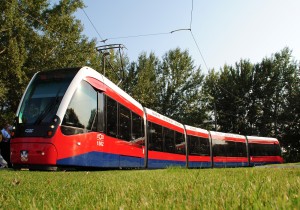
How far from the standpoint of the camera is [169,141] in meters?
17.9

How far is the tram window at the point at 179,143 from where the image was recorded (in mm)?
19100

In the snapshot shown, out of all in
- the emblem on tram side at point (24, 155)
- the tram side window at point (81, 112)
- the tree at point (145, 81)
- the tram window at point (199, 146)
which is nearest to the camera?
the emblem on tram side at point (24, 155)

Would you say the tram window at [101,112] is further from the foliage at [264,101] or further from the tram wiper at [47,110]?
the foliage at [264,101]

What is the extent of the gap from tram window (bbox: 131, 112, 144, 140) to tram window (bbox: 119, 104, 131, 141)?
0.50m

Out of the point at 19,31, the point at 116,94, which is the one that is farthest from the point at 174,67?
the point at 116,94

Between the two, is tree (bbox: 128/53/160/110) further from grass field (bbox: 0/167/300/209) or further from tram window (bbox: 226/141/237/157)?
grass field (bbox: 0/167/300/209)

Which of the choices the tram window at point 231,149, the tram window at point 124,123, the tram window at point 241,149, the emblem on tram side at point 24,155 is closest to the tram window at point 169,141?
the tram window at point 124,123

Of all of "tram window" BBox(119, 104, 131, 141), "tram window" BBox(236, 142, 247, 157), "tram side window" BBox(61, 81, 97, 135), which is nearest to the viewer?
"tram side window" BBox(61, 81, 97, 135)

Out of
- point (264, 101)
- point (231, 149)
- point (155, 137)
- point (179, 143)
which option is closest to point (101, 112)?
point (155, 137)

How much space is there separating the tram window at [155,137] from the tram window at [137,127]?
110 cm

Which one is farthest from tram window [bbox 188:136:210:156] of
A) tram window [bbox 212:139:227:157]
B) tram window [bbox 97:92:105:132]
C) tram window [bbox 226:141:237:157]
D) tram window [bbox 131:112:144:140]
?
tram window [bbox 97:92:105:132]

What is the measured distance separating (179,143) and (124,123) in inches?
306

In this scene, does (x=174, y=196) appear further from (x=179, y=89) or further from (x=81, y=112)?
(x=179, y=89)

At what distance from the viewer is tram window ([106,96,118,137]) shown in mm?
11062
